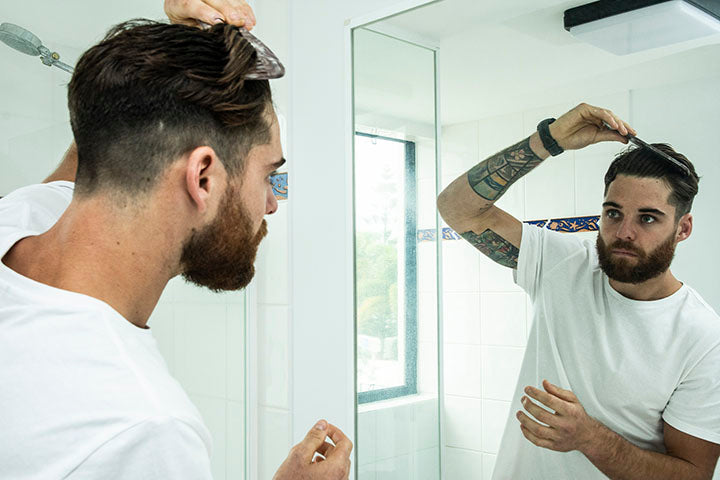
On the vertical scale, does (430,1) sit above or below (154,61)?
above

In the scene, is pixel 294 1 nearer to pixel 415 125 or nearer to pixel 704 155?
pixel 415 125

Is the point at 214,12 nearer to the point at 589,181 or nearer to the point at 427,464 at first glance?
the point at 589,181

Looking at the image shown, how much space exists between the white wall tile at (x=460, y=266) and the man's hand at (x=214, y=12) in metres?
0.59

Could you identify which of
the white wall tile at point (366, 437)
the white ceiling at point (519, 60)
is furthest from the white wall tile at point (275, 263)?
the white ceiling at point (519, 60)

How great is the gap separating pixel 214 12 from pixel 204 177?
0.28 m

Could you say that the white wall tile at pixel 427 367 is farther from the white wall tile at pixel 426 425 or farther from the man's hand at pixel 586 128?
the man's hand at pixel 586 128

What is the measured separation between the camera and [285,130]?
1.73 m

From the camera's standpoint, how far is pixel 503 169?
1190mm

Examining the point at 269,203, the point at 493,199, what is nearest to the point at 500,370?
the point at 493,199

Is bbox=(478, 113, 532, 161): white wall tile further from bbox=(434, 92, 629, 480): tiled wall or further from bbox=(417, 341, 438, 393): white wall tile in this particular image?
bbox=(417, 341, 438, 393): white wall tile

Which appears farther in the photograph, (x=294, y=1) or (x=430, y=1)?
(x=294, y=1)

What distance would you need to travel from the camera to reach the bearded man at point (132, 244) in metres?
0.64

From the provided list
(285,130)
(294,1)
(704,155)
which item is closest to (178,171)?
(704,155)

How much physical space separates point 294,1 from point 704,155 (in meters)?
1.13
